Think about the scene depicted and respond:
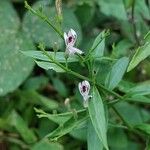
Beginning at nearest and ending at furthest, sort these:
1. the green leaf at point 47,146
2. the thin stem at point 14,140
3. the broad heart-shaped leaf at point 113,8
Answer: the green leaf at point 47,146
the thin stem at point 14,140
the broad heart-shaped leaf at point 113,8

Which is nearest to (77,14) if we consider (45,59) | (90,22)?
(90,22)

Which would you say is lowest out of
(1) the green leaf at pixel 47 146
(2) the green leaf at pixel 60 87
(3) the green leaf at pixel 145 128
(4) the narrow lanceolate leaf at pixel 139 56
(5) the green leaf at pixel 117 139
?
(5) the green leaf at pixel 117 139

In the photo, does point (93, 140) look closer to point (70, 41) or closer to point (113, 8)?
point (70, 41)

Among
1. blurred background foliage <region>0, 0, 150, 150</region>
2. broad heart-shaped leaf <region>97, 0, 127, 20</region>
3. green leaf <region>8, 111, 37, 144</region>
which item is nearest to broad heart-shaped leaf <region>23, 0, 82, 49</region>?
blurred background foliage <region>0, 0, 150, 150</region>

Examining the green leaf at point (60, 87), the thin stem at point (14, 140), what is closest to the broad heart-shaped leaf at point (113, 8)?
the green leaf at point (60, 87)

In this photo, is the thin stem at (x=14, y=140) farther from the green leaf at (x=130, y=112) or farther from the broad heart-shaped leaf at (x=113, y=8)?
the broad heart-shaped leaf at (x=113, y=8)

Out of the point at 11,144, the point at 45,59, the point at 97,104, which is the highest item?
the point at 45,59

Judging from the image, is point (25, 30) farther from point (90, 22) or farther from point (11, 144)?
point (11, 144)
